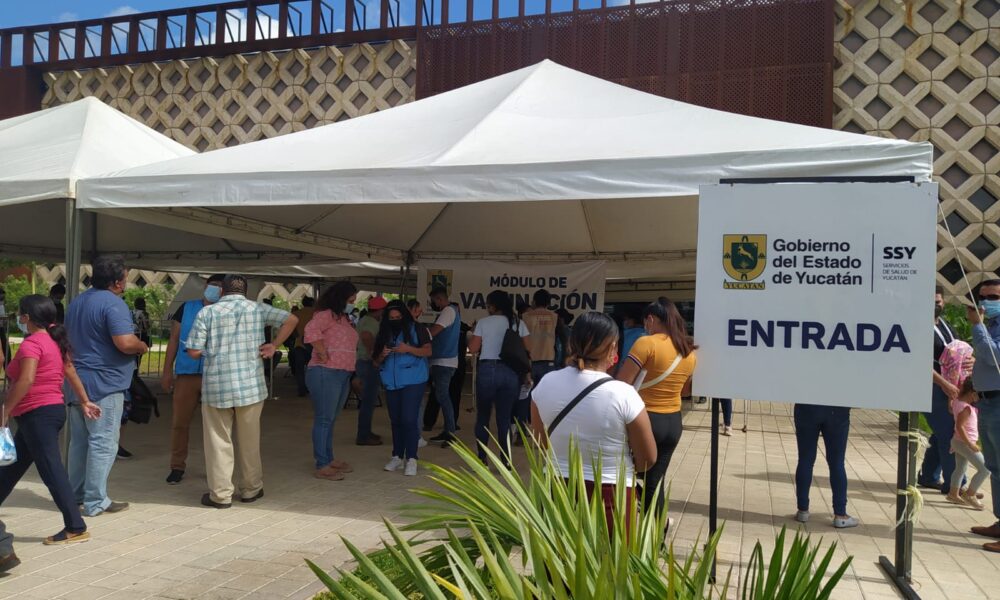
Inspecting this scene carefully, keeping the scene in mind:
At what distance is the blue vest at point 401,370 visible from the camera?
6461 mm

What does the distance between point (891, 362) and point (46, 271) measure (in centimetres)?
2619

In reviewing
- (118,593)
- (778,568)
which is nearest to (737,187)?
(778,568)

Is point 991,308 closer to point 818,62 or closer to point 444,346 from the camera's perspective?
point 444,346

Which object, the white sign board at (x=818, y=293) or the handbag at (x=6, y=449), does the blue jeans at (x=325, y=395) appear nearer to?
the handbag at (x=6, y=449)

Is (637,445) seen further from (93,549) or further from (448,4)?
(448,4)

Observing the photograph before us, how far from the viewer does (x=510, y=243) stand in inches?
413

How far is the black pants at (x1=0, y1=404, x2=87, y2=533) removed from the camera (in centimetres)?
429

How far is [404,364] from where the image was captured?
21.2 ft

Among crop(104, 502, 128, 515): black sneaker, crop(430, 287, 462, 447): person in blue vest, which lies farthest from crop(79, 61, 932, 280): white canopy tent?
crop(104, 502, 128, 515): black sneaker

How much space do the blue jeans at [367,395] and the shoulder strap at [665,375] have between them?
3.93m

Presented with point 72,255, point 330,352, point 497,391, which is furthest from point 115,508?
point 497,391

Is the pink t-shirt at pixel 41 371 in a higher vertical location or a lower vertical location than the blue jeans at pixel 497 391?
higher

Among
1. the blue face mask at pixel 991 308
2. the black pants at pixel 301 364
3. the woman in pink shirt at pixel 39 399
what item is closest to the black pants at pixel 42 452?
the woman in pink shirt at pixel 39 399

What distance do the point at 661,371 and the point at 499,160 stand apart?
1844 mm
